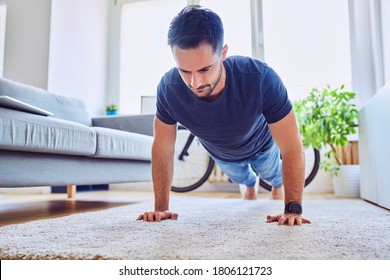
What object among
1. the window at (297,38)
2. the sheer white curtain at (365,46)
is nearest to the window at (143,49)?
the window at (297,38)

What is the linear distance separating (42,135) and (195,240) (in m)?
0.78

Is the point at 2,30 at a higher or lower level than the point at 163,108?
higher

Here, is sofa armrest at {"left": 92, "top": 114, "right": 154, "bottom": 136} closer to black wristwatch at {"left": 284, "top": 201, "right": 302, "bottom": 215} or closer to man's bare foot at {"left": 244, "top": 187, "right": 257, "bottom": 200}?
man's bare foot at {"left": 244, "top": 187, "right": 257, "bottom": 200}

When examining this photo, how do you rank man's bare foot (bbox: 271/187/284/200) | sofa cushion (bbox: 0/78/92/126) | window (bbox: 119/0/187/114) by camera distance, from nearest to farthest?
sofa cushion (bbox: 0/78/92/126)
man's bare foot (bbox: 271/187/284/200)
window (bbox: 119/0/187/114)

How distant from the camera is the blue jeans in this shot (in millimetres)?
1528

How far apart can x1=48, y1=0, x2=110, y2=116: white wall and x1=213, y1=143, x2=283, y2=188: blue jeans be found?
1.66 m

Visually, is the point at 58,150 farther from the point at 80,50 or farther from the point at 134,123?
the point at 80,50

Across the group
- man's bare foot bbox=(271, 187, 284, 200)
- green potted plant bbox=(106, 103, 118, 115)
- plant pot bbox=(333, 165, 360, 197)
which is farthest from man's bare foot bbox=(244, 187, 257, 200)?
green potted plant bbox=(106, 103, 118, 115)

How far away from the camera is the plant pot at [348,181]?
2.25 m

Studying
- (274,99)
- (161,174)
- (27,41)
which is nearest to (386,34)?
(274,99)

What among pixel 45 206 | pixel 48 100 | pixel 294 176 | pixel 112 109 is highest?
pixel 112 109

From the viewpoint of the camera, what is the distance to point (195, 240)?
726 mm
